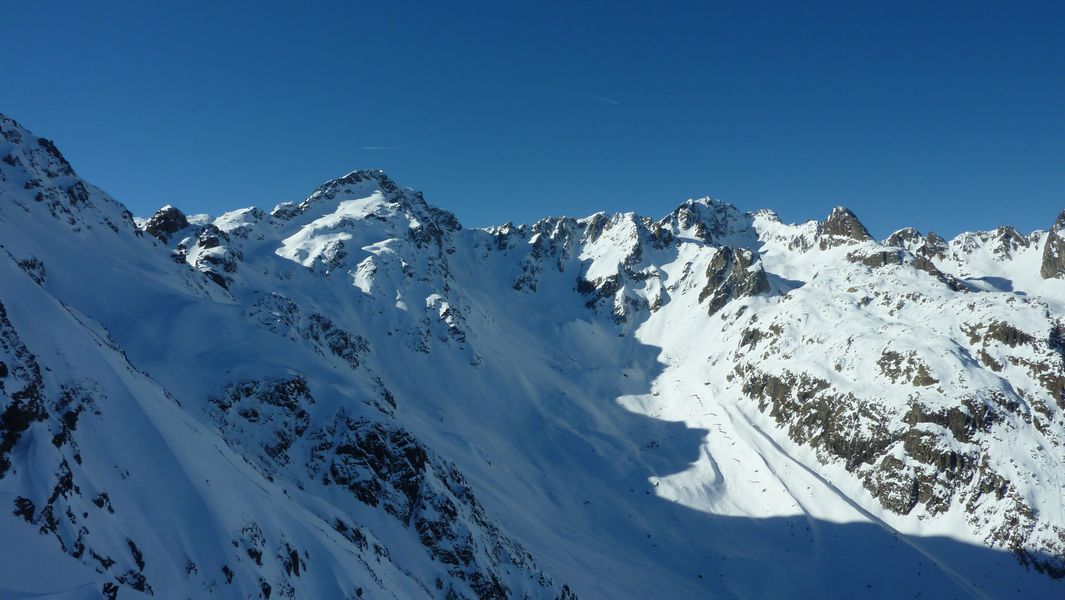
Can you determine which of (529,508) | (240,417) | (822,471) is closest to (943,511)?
(822,471)

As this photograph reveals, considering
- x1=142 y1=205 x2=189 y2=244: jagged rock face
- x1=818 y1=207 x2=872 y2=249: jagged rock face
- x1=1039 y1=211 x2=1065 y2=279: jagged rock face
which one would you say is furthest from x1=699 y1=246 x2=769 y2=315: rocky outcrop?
x1=142 y1=205 x2=189 y2=244: jagged rock face

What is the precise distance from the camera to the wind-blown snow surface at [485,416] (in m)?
23.0

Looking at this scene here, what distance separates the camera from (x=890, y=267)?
11350 centimetres

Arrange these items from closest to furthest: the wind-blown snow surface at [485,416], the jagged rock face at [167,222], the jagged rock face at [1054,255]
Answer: the wind-blown snow surface at [485,416] → the jagged rock face at [167,222] → the jagged rock face at [1054,255]

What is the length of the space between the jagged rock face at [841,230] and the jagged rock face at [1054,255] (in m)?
36.3

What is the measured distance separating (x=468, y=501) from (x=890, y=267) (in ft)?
344

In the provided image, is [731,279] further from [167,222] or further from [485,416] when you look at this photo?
[167,222]

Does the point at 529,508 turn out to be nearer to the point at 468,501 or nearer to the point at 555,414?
the point at 468,501

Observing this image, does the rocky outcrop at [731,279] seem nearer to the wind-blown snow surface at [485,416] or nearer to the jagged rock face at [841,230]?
the wind-blown snow surface at [485,416]

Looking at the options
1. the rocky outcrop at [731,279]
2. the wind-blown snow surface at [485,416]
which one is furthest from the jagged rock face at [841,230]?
the rocky outcrop at [731,279]

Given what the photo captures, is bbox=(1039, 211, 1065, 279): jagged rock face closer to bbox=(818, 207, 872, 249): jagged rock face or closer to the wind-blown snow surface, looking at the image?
the wind-blown snow surface

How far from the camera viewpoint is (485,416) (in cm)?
8912

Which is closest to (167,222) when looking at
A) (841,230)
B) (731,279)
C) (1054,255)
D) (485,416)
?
(485,416)

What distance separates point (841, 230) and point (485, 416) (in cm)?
11578
